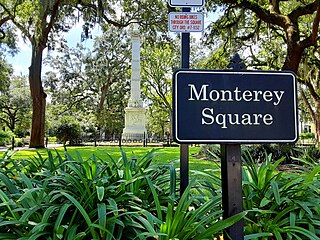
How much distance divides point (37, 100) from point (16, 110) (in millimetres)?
18223

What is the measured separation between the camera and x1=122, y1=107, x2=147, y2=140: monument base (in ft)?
64.6

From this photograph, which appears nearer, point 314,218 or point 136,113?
point 314,218

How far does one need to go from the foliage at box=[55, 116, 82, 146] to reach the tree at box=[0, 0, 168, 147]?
15.8 feet

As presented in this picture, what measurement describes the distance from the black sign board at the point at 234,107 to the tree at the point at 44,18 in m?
9.42

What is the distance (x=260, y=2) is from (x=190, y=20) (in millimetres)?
10451

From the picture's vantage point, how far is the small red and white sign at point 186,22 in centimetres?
205

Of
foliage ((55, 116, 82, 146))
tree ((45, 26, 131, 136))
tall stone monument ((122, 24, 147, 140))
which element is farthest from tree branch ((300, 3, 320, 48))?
tree ((45, 26, 131, 136))

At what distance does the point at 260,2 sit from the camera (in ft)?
36.7

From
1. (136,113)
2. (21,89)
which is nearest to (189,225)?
(136,113)

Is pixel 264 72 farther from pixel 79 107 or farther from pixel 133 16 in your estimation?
pixel 79 107

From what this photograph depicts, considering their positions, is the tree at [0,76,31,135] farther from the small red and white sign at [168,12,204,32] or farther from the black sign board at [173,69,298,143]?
the black sign board at [173,69,298,143]

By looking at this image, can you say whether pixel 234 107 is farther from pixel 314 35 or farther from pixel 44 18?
pixel 44 18

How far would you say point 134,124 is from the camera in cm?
2027

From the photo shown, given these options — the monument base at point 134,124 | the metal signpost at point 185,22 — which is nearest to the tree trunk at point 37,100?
the monument base at point 134,124
